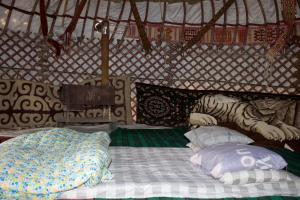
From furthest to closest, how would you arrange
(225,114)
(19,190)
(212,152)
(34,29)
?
(34,29)
(225,114)
(212,152)
(19,190)

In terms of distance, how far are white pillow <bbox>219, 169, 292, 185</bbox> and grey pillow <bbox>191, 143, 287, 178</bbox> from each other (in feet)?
0.07

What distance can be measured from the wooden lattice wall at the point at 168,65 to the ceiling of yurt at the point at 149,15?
0.20 metres

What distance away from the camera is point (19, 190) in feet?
3.73

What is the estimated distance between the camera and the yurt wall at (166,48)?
3975mm

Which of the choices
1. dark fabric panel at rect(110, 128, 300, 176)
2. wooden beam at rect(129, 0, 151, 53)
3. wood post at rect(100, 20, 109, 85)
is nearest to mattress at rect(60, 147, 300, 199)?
dark fabric panel at rect(110, 128, 300, 176)

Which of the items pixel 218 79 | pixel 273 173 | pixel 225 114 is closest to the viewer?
pixel 273 173

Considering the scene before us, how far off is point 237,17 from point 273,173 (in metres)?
3.10

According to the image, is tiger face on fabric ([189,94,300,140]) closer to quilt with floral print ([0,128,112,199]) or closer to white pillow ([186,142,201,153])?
white pillow ([186,142,201,153])

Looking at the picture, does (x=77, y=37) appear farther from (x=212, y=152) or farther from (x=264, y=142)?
(x=212, y=152)

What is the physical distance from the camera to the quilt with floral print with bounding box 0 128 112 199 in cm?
115

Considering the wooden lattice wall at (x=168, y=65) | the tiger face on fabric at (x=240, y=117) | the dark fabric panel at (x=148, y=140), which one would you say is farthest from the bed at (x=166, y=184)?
the wooden lattice wall at (x=168, y=65)

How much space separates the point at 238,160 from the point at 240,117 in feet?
4.91

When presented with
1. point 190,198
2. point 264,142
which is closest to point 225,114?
point 264,142

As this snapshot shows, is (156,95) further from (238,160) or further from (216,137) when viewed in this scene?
(238,160)
